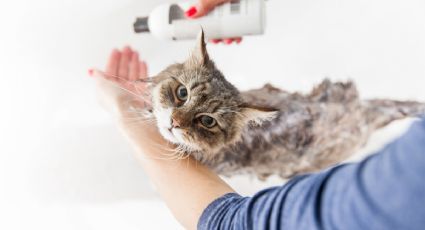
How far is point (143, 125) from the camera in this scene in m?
0.74

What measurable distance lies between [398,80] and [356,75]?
0.25ft

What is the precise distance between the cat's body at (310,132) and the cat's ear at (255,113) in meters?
0.11

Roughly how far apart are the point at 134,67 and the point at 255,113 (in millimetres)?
344

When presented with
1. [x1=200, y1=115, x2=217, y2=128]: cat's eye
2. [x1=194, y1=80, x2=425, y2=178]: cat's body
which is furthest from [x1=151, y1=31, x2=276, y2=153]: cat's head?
[x1=194, y1=80, x2=425, y2=178]: cat's body

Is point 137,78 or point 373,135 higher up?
point 137,78

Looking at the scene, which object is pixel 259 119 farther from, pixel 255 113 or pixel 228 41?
pixel 228 41

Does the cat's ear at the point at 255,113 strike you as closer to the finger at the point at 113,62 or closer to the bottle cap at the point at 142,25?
the bottle cap at the point at 142,25

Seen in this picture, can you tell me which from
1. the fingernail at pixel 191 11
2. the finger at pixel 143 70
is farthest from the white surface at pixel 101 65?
the fingernail at pixel 191 11

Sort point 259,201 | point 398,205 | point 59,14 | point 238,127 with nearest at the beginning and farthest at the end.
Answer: point 398,205 → point 259,201 → point 238,127 → point 59,14

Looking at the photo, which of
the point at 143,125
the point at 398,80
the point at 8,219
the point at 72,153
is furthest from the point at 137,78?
the point at 398,80

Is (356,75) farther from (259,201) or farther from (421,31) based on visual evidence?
(259,201)

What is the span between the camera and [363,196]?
0.37 metres

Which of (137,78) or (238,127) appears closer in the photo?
(238,127)

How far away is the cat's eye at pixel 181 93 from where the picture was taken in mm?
600
